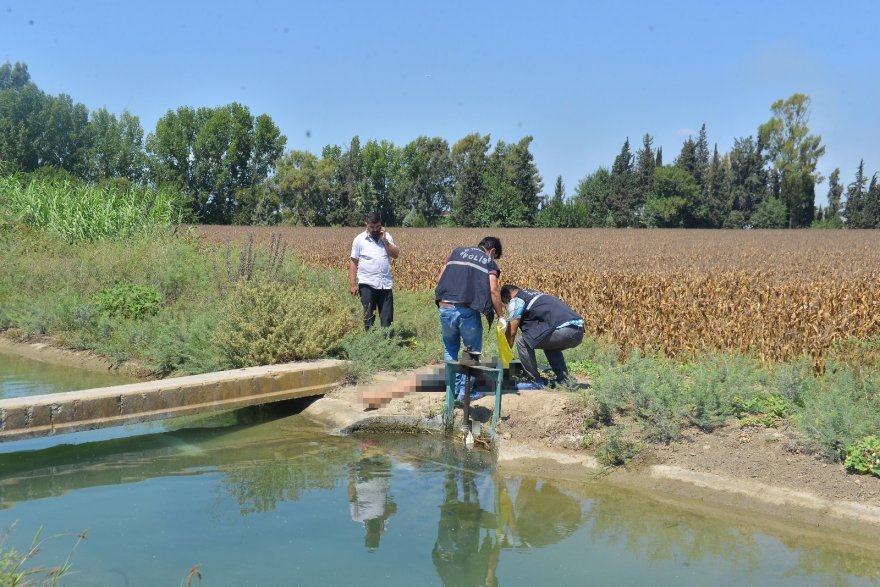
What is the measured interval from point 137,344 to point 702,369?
8.35m

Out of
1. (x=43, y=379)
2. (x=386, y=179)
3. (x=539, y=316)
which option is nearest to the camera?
(x=539, y=316)

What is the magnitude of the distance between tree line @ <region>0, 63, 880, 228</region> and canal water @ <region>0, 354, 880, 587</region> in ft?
200

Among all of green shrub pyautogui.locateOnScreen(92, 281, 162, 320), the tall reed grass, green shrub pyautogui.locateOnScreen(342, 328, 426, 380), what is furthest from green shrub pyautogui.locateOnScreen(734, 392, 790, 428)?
the tall reed grass

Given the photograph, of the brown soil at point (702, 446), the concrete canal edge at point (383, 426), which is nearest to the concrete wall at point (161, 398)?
the concrete canal edge at point (383, 426)

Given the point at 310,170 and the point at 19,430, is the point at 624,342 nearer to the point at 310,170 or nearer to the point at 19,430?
the point at 19,430

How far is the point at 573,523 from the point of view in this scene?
6055mm

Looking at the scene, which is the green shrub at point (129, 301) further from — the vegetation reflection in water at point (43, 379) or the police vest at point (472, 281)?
the police vest at point (472, 281)

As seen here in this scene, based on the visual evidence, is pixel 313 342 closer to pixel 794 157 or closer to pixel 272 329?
pixel 272 329

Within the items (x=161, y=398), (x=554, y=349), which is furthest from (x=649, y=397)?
(x=161, y=398)

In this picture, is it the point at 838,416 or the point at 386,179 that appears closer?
the point at 838,416

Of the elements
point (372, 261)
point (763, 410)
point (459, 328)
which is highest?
point (372, 261)

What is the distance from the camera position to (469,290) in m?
7.84

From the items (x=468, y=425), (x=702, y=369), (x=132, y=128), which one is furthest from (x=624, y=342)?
(x=132, y=128)

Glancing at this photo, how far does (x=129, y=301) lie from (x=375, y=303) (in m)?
5.97
